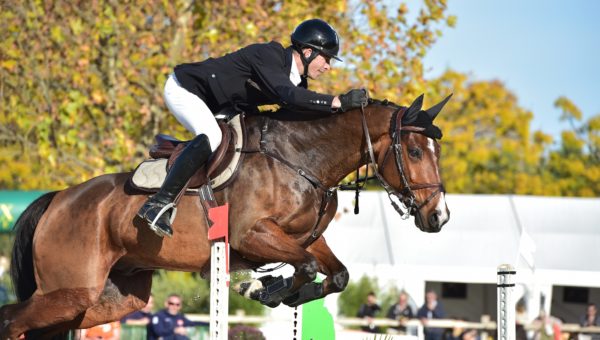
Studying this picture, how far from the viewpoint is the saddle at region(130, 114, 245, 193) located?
513cm

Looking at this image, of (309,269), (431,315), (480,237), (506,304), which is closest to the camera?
(506,304)

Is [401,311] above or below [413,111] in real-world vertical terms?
below

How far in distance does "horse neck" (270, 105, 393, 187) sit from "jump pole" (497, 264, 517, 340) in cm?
110

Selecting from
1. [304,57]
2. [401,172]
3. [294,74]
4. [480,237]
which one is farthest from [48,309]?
[480,237]

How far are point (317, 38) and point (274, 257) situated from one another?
133 centimetres

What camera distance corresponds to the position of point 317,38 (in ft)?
16.8

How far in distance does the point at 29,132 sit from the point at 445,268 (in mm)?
6191

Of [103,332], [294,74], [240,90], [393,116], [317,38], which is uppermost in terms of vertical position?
[317,38]

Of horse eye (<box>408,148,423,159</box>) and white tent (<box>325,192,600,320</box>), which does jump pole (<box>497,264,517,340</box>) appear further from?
white tent (<box>325,192,600,320</box>)

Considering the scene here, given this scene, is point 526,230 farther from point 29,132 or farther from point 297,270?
point 297,270

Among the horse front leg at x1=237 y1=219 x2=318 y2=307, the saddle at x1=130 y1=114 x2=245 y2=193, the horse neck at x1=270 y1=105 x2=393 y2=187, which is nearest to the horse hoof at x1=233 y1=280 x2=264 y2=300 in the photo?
the horse front leg at x1=237 y1=219 x2=318 y2=307

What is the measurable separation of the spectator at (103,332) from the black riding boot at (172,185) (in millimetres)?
4232

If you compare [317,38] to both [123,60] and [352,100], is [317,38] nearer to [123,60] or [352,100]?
[352,100]

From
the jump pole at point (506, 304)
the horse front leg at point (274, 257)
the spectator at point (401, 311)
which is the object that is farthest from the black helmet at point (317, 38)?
the spectator at point (401, 311)
